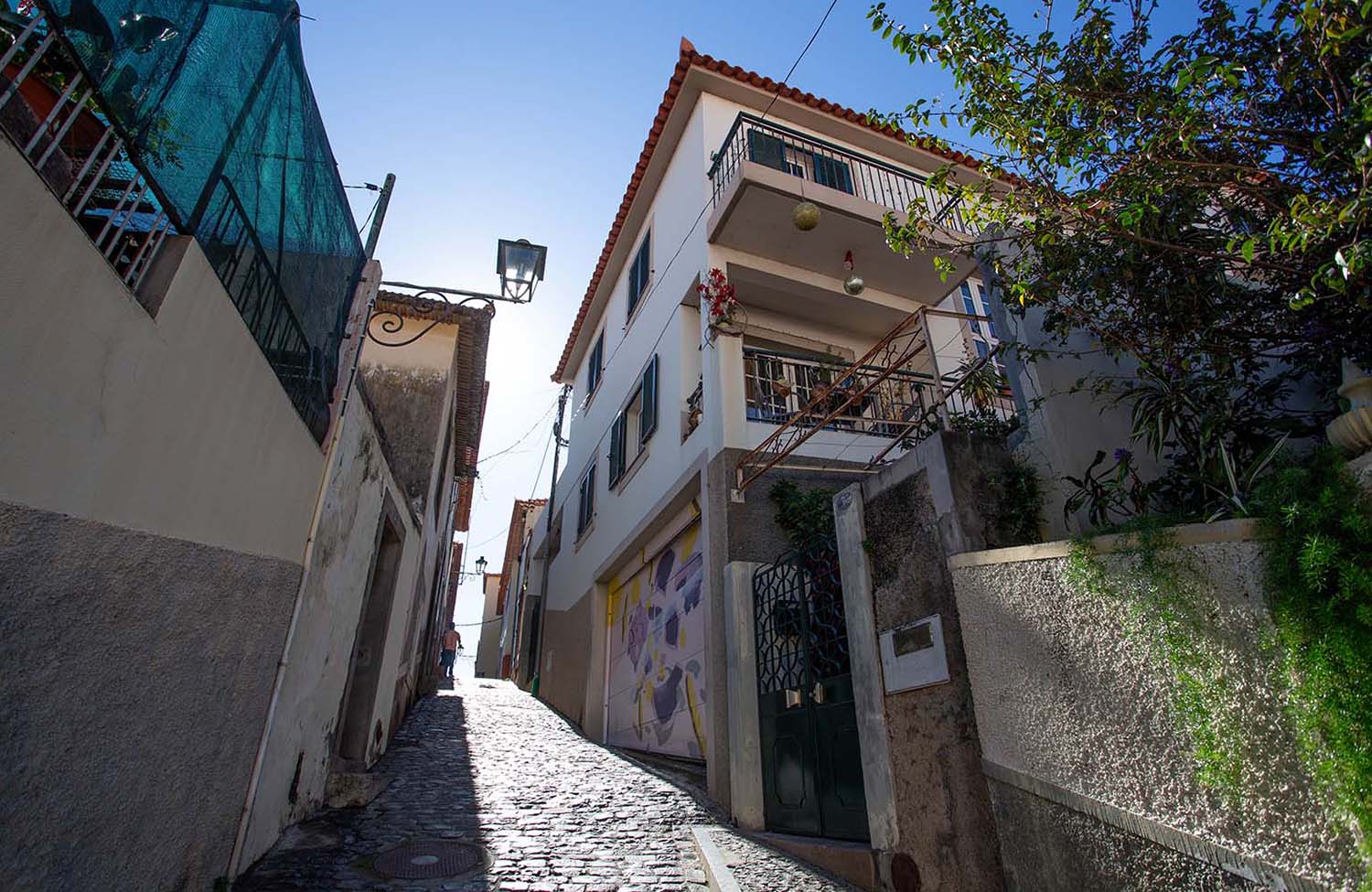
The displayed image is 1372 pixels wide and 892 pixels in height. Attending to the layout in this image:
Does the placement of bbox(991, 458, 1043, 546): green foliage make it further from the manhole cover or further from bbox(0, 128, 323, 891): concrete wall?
bbox(0, 128, 323, 891): concrete wall

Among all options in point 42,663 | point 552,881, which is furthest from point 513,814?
point 42,663

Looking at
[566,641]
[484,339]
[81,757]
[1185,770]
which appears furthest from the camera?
[566,641]

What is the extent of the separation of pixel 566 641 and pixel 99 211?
11.4 metres

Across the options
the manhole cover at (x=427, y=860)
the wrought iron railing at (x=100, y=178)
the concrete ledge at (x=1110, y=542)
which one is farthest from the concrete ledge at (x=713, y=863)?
the wrought iron railing at (x=100, y=178)

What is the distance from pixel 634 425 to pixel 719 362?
133 inches

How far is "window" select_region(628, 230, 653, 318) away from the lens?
1070cm

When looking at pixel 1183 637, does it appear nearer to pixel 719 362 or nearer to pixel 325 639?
pixel 325 639

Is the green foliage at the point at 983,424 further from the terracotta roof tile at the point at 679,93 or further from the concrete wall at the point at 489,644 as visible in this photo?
the concrete wall at the point at 489,644

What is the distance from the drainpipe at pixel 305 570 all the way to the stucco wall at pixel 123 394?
0.55 meters

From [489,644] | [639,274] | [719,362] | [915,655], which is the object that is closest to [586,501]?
[639,274]

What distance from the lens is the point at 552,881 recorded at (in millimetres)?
3689

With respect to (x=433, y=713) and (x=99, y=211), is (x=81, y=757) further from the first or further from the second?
(x=433, y=713)

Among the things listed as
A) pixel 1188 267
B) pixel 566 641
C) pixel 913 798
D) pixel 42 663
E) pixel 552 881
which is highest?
pixel 1188 267

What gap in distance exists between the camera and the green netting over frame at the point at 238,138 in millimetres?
2127
